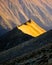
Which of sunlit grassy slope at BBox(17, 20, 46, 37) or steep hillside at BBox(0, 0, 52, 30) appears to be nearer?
sunlit grassy slope at BBox(17, 20, 46, 37)

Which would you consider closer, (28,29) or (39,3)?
(28,29)

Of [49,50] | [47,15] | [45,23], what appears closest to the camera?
[49,50]

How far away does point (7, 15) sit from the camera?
461 ft

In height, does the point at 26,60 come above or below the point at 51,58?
above

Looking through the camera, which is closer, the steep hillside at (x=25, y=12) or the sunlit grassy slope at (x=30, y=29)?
the sunlit grassy slope at (x=30, y=29)

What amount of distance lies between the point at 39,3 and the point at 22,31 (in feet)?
423

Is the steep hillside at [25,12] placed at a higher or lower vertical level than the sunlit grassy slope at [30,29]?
higher

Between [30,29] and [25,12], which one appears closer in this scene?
[30,29]

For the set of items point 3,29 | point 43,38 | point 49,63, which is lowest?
point 49,63

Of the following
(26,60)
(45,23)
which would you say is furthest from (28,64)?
(45,23)

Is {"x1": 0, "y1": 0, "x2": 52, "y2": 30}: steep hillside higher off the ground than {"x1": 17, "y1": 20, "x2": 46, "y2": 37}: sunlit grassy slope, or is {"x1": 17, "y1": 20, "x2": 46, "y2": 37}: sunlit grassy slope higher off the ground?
{"x1": 0, "y1": 0, "x2": 52, "y2": 30}: steep hillside

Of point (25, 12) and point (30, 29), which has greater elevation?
point (25, 12)

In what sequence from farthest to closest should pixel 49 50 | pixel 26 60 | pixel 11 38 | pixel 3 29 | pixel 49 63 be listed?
pixel 3 29, pixel 11 38, pixel 26 60, pixel 49 50, pixel 49 63

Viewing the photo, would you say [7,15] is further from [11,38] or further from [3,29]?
[11,38]
